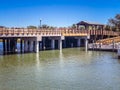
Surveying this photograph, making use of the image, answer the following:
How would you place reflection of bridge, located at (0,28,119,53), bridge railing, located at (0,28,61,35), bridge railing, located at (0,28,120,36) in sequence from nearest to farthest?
bridge railing, located at (0,28,61,35) → bridge railing, located at (0,28,120,36) → reflection of bridge, located at (0,28,119,53)

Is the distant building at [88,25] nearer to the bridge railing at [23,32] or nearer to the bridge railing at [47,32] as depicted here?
the bridge railing at [47,32]

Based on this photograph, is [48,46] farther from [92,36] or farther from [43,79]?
[43,79]

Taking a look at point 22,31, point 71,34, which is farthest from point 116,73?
point 71,34

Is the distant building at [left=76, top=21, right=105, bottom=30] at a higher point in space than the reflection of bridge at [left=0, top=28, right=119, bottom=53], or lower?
higher

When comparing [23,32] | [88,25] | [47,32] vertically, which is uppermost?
[88,25]

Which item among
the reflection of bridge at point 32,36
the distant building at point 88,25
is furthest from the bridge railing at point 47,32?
the distant building at point 88,25

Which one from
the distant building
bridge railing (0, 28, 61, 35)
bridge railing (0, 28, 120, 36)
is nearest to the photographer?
bridge railing (0, 28, 61, 35)

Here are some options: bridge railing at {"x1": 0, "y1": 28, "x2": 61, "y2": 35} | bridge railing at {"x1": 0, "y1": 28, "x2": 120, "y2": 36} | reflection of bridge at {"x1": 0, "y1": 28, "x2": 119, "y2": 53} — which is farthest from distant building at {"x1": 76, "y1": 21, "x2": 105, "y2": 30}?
bridge railing at {"x1": 0, "y1": 28, "x2": 61, "y2": 35}

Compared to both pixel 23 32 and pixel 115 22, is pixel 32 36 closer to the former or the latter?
pixel 23 32

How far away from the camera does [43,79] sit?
78.9 feet

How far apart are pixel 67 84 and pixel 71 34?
4512 centimetres

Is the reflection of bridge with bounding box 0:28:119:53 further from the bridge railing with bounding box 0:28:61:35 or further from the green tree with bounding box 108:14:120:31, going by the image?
the green tree with bounding box 108:14:120:31

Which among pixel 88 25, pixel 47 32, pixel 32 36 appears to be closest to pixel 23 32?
pixel 32 36

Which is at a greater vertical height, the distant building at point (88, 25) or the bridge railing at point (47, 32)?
the distant building at point (88, 25)
